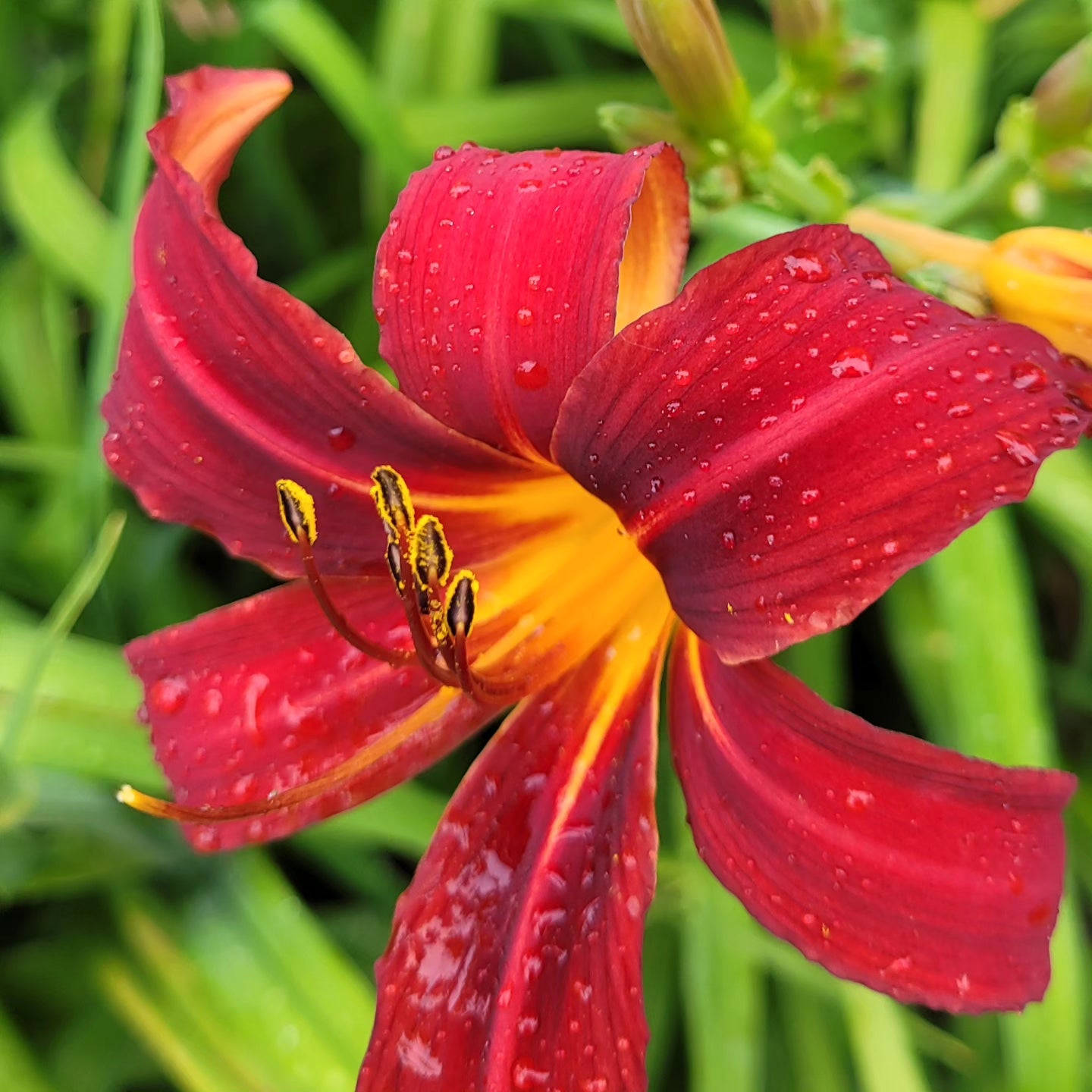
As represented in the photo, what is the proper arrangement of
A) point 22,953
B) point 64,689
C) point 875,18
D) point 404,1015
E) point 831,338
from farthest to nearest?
point 875,18 → point 22,953 → point 64,689 → point 404,1015 → point 831,338

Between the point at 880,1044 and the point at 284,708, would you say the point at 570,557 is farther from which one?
the point at 880,1044

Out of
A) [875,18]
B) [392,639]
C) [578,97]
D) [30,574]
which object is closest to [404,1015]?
[392,639]

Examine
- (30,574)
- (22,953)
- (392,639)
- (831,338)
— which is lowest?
(22,953)

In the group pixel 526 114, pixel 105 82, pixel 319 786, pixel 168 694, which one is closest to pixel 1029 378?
pixel 319 786

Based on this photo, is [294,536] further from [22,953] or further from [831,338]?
[22,953]

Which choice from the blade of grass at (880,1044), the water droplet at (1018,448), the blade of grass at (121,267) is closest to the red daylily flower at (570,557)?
the water droplet at (1018,448)

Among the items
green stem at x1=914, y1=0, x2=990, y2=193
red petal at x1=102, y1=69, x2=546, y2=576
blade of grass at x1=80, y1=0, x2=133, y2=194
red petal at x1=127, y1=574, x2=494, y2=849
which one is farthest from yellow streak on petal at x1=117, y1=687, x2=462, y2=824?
blade of grass at x1=80, y1=0, x2=133, y2=194

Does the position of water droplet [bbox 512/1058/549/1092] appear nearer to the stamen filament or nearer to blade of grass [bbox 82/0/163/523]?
the stamen filament
